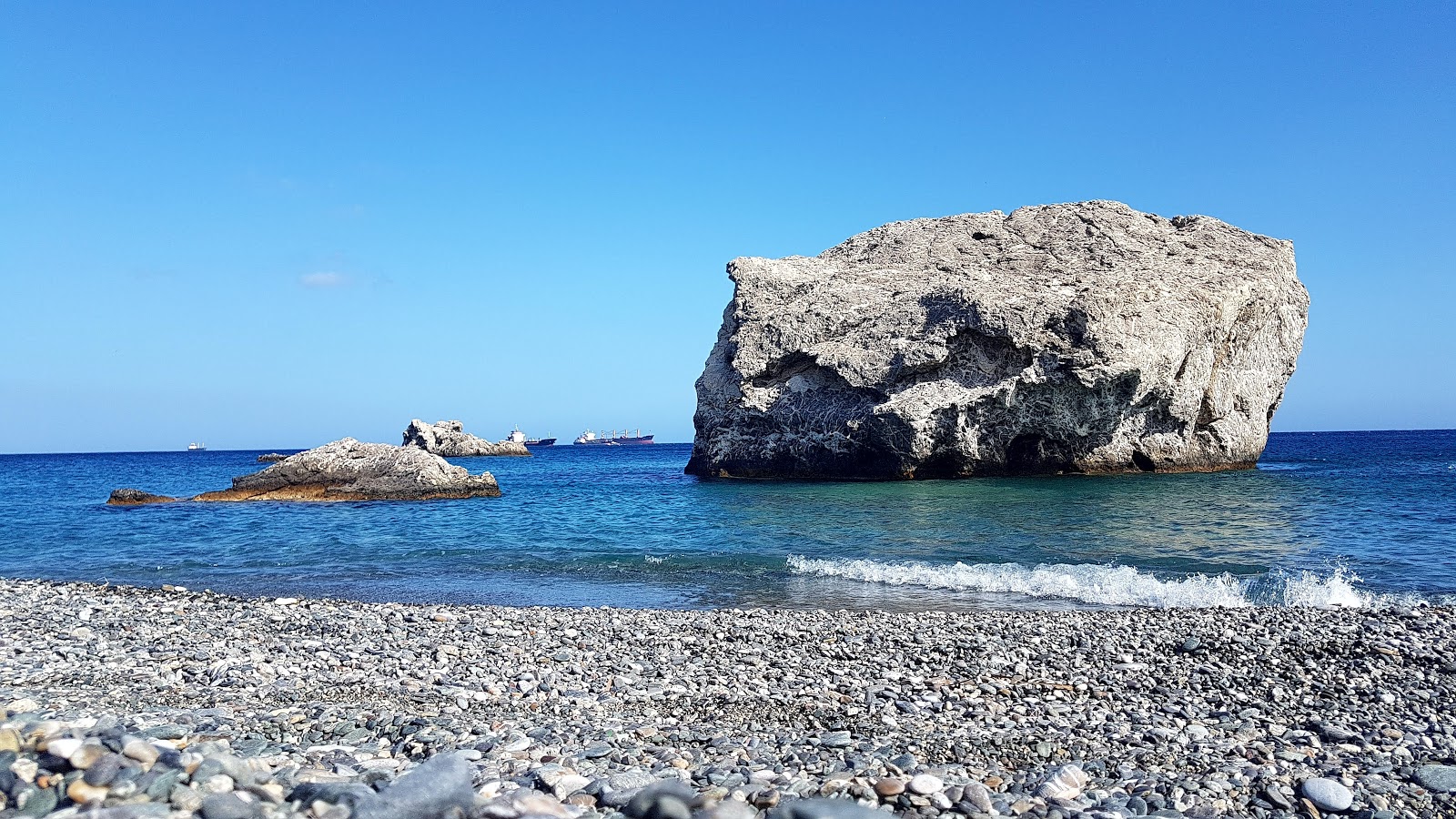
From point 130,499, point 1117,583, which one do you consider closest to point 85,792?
point 1117,583

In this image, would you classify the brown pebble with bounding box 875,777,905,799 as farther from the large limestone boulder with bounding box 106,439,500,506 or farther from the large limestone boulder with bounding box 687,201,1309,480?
the large limestone boulder with bounding box 687,201,1309,480

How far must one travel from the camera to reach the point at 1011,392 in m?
38.1

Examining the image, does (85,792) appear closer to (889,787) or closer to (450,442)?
(889,787)

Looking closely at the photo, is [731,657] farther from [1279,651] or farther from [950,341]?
[950,341]

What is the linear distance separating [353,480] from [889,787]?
116ft

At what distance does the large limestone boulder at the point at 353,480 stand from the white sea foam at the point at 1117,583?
2394cm

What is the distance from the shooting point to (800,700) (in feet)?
24.5

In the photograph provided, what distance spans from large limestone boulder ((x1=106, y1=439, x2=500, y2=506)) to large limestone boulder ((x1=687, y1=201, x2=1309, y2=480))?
15410 millimetres

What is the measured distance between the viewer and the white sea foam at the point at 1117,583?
518 inches

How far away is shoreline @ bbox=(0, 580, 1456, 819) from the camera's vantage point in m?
5.13

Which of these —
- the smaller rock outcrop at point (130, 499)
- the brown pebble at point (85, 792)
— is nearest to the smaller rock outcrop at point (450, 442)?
the smaller rock outcrop at point (130, 499)

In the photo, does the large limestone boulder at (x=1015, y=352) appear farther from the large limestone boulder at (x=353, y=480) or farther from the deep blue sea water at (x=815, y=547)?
the large limestone boulder at (x=353, y=480)

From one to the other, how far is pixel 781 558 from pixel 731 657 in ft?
28.7

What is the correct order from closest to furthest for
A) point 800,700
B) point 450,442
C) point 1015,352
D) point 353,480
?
point 800,700 < point 353,480 < point 1015,352 < point 450,442
